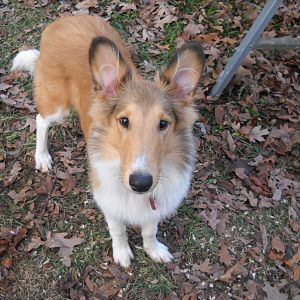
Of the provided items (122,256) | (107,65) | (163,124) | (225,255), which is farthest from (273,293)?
(107,65)

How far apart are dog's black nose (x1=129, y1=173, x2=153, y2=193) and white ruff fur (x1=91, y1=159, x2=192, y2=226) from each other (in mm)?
484

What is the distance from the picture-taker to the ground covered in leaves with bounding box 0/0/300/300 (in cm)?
361

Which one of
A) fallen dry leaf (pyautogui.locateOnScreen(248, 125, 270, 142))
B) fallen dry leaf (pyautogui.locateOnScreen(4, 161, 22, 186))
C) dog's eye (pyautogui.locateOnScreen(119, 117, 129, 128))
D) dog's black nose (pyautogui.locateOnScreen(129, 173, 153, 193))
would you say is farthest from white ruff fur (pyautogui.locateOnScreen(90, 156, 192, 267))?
fallen dry leaf (pyautogui.locateOnScreen(248, 125, 270, 142))

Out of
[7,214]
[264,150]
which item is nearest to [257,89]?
[264,150]

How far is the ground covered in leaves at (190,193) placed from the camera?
3.61 m

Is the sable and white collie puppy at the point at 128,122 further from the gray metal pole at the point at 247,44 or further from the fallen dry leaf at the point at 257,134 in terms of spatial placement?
the fallen dry leaf at the point at 257,134

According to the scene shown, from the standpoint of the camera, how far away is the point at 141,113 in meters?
2.61

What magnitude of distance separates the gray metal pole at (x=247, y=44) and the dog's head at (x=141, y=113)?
1797 mm

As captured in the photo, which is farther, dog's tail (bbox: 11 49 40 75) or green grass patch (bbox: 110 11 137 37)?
green grass patch (bbox: 110 11 137 37)

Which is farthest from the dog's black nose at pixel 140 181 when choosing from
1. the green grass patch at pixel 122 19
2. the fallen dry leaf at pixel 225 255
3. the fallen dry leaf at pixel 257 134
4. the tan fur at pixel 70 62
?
the green grass patch at pixel 122 19

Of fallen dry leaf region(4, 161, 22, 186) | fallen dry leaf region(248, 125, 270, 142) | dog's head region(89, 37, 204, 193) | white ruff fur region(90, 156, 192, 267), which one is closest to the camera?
dog's head region(89, 37, 204, 193)

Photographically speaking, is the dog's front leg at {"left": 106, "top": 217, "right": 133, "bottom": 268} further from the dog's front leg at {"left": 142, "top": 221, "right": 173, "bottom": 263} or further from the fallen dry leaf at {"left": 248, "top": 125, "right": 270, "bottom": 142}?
the fallen dry leaf at {"left": 248, "top": 125, "right": 270, "bottom": 142}

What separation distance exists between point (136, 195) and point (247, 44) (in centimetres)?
220

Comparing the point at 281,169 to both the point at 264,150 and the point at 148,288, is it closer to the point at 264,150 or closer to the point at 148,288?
the point at 264,150
